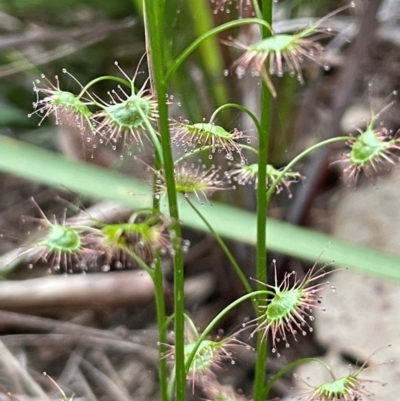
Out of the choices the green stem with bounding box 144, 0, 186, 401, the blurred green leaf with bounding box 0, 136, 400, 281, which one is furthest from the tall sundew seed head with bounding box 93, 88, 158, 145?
the blurred green leaf with bounding box 0, 136, 400, 281

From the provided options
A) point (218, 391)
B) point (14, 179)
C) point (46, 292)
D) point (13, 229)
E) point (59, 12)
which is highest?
point (59, 12)

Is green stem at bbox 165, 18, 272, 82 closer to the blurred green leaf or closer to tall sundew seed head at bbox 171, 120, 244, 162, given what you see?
tall sundew seed head at bbox 171, 120, 244, 162

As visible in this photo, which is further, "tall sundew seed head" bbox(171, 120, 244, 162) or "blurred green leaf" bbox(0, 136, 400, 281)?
"blurred green leaf" bbox(0, 136, 400, 281)

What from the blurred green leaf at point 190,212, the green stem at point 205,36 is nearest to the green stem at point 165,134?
the green stem at point 205,36

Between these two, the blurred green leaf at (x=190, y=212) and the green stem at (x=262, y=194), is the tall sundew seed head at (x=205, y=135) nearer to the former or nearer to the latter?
the green stem at (x=262, y=194)

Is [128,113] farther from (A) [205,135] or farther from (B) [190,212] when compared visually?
(B) [190,212]

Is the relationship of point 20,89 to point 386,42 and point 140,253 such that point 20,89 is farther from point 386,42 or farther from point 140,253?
point 140,253

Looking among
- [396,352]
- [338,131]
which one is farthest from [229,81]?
[396,352]

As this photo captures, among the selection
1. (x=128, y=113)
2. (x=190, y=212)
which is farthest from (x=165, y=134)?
(x=190, y=212)
